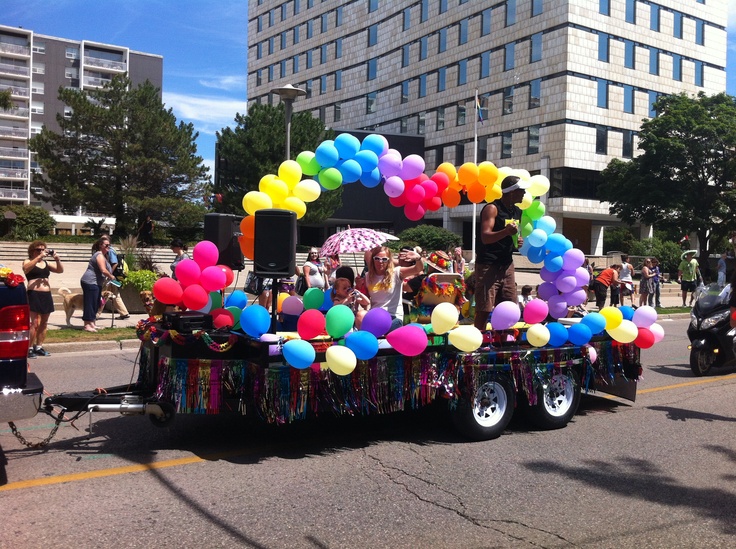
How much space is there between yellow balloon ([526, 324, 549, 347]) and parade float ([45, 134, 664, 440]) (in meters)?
0.01

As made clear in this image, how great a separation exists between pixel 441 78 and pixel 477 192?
49840 millimetres

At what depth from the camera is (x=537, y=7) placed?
1848 inches

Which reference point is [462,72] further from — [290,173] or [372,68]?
[290,173]

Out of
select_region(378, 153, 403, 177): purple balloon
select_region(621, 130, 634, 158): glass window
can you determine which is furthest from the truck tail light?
select_region(621, 130, 634, 158): glass window

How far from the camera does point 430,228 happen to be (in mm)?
43344

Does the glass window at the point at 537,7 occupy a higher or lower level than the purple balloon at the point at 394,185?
higher

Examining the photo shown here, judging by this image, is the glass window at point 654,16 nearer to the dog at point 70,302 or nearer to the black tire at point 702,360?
the black tire at point 702,360

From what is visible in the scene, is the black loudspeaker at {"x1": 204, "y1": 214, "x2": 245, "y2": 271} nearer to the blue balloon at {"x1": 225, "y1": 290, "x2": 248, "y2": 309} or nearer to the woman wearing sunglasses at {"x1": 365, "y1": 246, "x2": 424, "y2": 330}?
the blue balloon at {"x1": 225, "y1": 290, "x2": 248, "y2": 309}

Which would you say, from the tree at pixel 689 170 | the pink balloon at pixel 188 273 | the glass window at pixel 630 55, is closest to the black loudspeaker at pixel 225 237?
the pink balloon at pixel 188 273

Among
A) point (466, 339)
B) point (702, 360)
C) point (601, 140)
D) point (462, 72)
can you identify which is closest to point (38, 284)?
point (466, 339)

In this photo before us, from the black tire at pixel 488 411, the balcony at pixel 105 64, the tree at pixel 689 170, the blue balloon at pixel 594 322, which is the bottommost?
the black tire at pixel 488 411

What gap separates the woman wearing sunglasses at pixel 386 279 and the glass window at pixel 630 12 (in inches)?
1864

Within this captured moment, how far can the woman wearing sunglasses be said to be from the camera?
22.6ft

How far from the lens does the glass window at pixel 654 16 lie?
4884 cm
